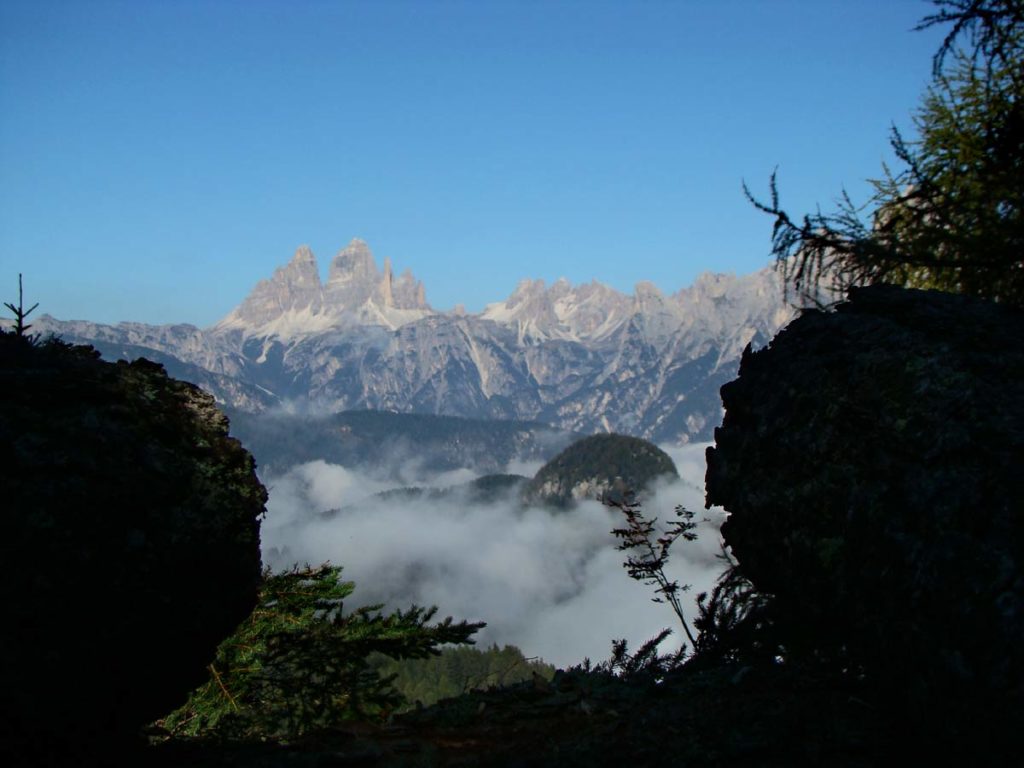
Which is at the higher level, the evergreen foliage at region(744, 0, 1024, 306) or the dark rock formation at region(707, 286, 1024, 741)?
the evergreen foliage at region(744, 0, 1024, 306)

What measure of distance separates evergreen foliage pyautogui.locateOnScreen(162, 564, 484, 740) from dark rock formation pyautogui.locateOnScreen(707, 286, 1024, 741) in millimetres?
3578

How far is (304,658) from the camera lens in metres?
7.95

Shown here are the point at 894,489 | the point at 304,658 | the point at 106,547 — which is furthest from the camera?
the point at 304,658

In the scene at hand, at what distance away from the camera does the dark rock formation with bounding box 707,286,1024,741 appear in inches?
159

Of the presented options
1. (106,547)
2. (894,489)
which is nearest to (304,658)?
(106,547)

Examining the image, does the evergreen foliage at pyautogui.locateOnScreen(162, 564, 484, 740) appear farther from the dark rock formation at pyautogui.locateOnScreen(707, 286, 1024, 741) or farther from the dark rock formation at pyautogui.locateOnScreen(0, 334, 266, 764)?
the dark rock formation at pyautogui.locateOnScreen(707, 286, 1024, 741)

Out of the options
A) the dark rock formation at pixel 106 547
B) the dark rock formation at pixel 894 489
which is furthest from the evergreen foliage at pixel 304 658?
the dark rock formation at pixel 894 489

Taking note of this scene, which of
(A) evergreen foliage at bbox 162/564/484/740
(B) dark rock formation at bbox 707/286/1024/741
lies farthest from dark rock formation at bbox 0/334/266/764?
(B) dark rock formation at bbox 707/286/1024/741

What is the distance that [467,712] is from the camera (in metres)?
6.15

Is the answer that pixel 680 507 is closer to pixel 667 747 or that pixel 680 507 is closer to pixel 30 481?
pixel 667 747

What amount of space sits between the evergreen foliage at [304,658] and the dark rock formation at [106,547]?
2.26 m

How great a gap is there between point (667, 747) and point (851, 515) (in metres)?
1.81

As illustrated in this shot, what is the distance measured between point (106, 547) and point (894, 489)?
4.51m

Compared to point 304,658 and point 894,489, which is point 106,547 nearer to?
point 304,658
